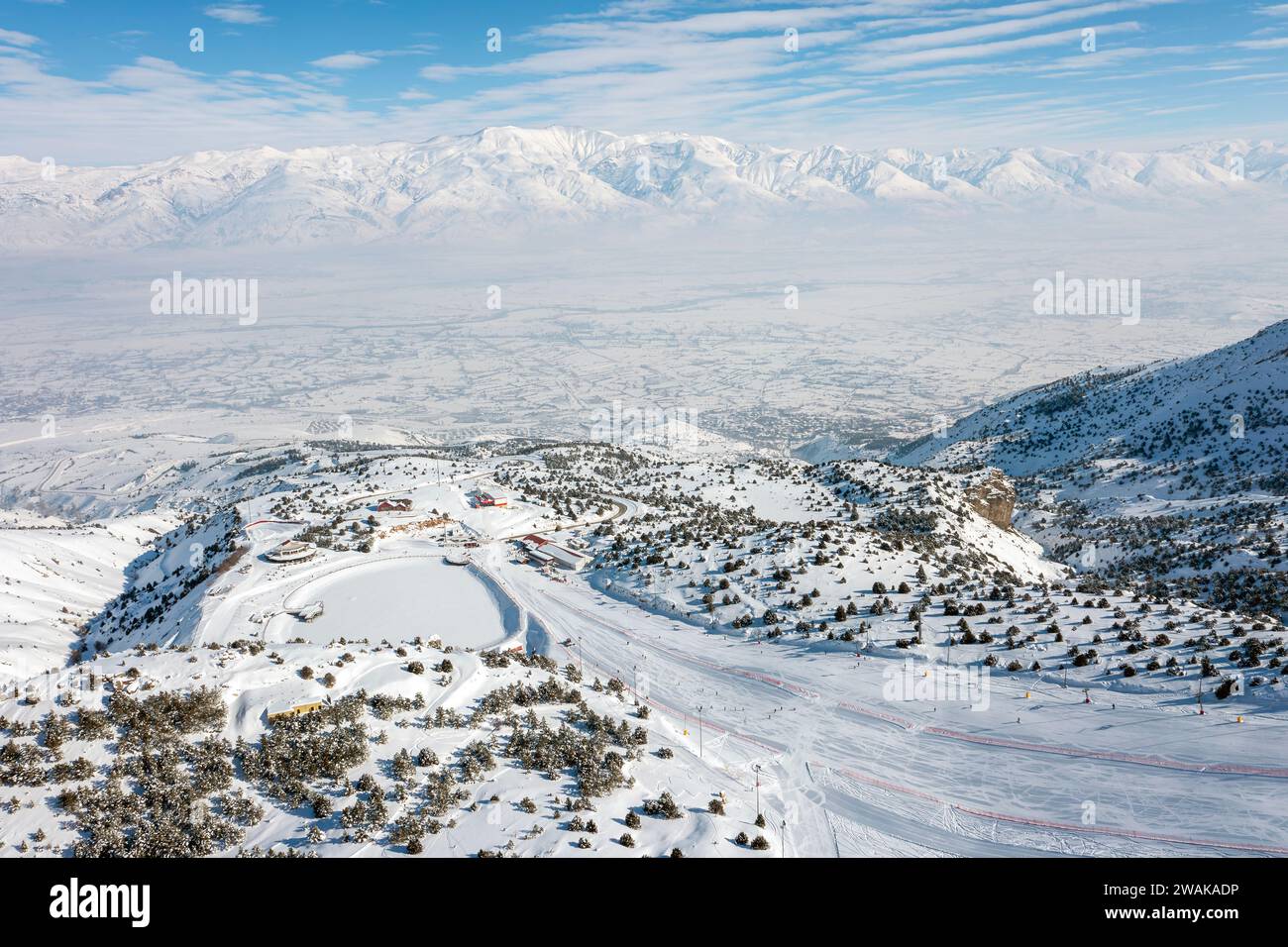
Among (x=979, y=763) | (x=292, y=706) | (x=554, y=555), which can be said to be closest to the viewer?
(x=292, y=706)

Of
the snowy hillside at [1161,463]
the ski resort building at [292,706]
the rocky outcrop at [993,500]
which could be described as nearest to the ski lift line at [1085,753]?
the ski resort building at [292,706]

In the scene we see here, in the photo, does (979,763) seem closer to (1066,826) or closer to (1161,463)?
(1066,826)

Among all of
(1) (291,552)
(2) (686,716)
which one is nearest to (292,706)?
(2) (686,716)

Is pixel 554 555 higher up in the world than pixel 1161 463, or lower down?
lower down

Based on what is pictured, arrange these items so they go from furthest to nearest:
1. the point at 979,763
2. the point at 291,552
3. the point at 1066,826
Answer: the point at 291,552, the point at 979,763, the point at 1066,826

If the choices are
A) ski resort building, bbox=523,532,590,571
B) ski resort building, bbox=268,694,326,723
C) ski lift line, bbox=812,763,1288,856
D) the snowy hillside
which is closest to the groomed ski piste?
ski lift line, bbox=812,763,1288,856
